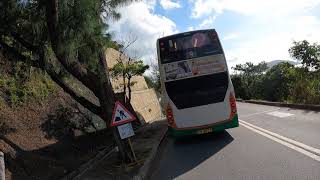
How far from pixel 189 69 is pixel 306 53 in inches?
862

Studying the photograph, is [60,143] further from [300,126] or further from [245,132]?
[300,126]

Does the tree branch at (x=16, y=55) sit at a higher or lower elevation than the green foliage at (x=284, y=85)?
higher

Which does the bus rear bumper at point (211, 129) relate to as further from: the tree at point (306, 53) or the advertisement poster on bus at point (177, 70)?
the tree at point (306, 53)

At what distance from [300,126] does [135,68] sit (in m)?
10.1

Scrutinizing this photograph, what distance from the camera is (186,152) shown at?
1330cm

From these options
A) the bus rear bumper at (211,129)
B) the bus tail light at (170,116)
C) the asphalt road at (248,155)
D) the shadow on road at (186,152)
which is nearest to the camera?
the asphalt road at (248,155)

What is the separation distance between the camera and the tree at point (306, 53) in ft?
110

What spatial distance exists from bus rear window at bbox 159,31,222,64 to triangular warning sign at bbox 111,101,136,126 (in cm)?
410

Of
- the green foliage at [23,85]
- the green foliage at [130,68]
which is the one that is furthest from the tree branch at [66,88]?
the green foliage at [130,68]

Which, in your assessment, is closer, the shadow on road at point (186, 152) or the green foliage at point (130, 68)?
the shadow on road at point (186, 152)

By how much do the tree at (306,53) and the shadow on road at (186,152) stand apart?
64.0 ft

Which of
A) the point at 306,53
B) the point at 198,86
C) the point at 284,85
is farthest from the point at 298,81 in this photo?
the point at 284,85

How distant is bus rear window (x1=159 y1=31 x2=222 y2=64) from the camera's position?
1472cm

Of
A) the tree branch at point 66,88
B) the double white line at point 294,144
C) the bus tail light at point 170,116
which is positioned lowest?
the double white line at point 294,144
